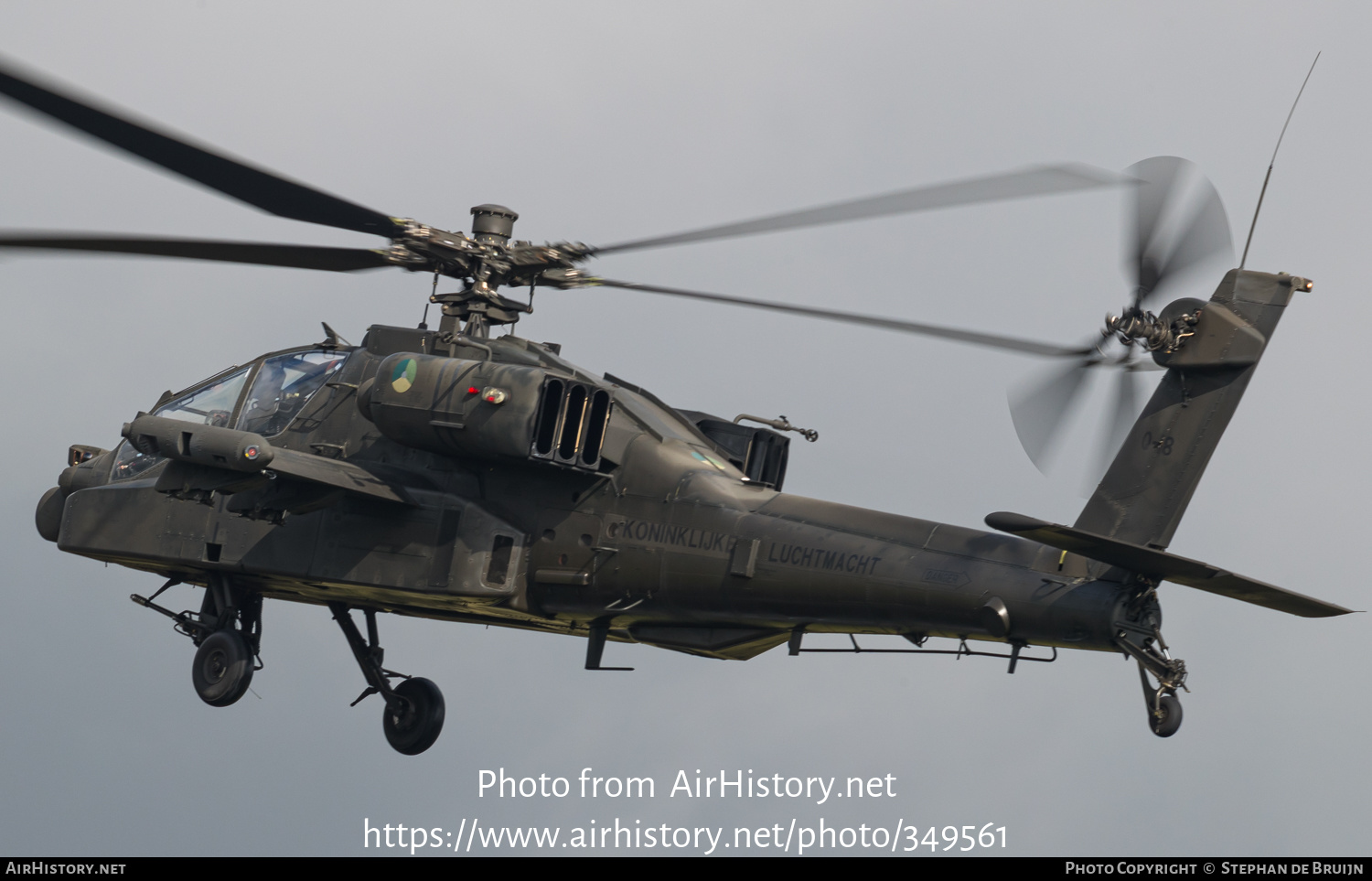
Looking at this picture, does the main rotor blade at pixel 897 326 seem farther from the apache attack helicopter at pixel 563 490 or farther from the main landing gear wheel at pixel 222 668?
the main landing gear wheel at pixel 222 668

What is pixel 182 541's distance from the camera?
17.5 metres

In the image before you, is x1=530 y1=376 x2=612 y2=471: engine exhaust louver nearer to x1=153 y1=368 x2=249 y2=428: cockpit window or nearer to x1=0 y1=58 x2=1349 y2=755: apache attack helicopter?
x1=0 y1=58 x2=1349 y2=755: apache attack helicopter

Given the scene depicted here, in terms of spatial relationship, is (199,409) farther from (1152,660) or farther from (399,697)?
(1152,660)

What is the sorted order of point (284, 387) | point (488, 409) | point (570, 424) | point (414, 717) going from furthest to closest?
point (414, 717) → point (284, 387) → point (570, 424) → point (488, 409)

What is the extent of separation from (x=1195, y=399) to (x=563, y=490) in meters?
6.15

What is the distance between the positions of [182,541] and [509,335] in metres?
4.25

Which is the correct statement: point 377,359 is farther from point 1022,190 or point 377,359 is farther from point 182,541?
point 1022,190

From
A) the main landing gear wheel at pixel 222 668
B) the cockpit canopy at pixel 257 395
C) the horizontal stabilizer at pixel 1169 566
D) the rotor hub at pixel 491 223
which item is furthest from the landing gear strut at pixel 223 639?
the horizontal stabilizer at pixel 1169 566

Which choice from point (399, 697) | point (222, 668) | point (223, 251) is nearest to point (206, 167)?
point (223, 251)

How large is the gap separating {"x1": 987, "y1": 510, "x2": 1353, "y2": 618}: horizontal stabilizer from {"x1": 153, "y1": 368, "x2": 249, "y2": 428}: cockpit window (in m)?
10.0

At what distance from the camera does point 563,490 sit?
1603 cm

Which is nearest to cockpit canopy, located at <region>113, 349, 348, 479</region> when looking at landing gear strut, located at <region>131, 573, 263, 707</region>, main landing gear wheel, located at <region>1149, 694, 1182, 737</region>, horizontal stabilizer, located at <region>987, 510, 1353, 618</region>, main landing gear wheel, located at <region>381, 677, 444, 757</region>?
landing gear strut, located at <region>131, 573, 263, 707</region>

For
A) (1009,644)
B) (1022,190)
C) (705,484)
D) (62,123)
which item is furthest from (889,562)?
(62,123)

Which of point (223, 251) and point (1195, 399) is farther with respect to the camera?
point (223, 251)
